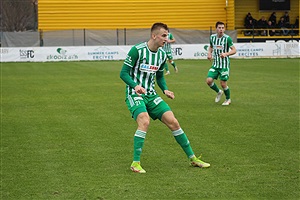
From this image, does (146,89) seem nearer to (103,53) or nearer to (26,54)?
(103,53)

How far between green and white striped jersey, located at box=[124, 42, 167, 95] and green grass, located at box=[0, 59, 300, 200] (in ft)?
3.70

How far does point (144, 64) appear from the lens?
892 centimetres

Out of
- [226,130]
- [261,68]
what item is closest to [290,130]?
[226,130]

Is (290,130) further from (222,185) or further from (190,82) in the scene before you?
(190,82)

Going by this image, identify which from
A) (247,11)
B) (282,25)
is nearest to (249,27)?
(282,25)

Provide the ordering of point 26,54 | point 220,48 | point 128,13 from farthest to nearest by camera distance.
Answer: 1. point 128,13
2. point 26,54
3. point 220,48

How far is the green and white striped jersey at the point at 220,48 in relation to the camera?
54.2ft

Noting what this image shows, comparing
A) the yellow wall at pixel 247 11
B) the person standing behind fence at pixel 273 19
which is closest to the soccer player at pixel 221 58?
the person standing behind fence at pixel 273 19

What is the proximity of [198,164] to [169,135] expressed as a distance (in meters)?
2.95

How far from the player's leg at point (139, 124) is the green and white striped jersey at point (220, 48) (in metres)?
8.00

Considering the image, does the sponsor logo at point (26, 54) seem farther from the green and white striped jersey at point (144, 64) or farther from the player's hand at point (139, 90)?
A: the player's hand at point (139, 90)

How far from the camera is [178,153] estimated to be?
9992 millimetres

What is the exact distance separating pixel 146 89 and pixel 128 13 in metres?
44.6

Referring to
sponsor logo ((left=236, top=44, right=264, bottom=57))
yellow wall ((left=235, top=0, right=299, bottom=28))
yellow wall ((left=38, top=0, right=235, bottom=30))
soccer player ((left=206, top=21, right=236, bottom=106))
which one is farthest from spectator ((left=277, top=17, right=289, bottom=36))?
soccer player ((left=206, top=21, right=236, bottom=106))
